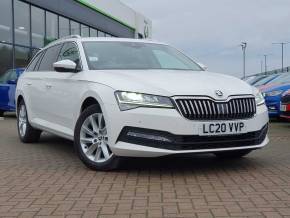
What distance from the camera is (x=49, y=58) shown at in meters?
8.02

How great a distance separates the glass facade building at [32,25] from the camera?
20.0 meters

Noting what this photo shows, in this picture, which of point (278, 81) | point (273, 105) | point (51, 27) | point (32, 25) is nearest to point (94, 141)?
point (273, 105)

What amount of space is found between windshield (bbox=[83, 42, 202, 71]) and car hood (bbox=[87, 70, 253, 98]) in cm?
40

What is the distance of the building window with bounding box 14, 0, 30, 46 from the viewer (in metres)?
20.8

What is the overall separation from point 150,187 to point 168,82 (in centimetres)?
117

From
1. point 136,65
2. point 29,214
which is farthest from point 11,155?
point 29,214

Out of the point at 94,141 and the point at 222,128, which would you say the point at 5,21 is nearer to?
the point at 94,141

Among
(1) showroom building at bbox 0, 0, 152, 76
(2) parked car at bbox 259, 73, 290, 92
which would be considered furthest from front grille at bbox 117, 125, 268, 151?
(1) showroom building at bbox 0, 0, 152, 76

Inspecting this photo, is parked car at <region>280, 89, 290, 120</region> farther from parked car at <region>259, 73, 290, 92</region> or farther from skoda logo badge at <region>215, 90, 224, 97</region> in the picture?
skoda logo badge at <region>215, 90, 224, 97</region>

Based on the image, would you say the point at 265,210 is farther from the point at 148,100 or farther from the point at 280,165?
the point at 280,165

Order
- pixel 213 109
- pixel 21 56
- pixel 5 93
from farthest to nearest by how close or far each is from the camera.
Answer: pixel 21 56, pixel 5 93, pixel 213 109

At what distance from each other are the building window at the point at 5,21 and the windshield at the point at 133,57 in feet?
44.3

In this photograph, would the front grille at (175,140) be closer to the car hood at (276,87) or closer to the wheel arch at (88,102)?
the wheel arch at (88,102)

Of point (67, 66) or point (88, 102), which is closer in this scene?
point (88, 102)
